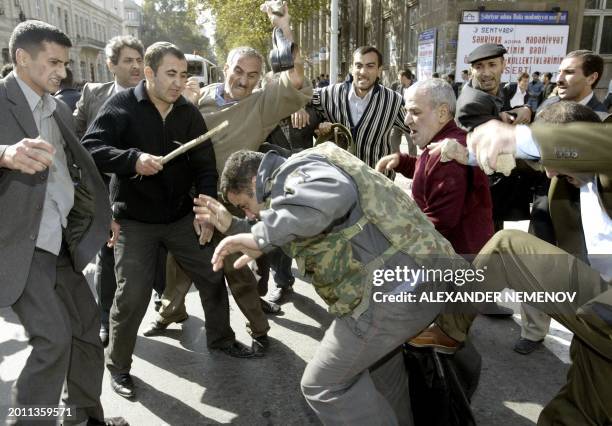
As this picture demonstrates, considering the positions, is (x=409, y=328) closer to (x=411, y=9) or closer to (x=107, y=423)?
(x=107, y=423)

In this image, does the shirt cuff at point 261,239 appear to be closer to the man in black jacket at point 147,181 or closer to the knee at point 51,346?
the knee at point 51,346

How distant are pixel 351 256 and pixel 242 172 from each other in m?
0.62

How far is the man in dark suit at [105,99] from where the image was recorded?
3.77 m

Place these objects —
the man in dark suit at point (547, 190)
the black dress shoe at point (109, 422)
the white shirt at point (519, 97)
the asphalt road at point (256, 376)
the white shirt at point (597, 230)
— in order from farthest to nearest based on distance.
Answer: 1. the white shirt at point (519, 97)
2. the man in dark suit at point (547, 190)
3. the asphalt road at point (256, 376)
4. the black dress shoe at point (109, 422)
5. the white shirt at point (597, 230)

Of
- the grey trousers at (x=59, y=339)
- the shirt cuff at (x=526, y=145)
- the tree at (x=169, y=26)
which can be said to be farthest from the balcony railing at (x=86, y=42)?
the shirt cuff at (x=526, y=145)

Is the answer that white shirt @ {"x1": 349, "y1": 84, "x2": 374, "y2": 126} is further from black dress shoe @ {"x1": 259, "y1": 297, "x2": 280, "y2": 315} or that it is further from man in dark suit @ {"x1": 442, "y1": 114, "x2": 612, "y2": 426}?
man in dark suit @ {"x1": 442, "y1": 114, "x2": 612, "y2": 426}

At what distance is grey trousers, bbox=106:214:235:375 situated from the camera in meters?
3.06

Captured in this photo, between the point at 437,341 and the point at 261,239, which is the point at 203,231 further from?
the point at 437,341

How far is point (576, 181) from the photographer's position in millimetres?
2482

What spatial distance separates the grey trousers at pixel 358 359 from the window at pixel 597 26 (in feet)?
59.1

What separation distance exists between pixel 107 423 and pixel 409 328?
70.1 inches

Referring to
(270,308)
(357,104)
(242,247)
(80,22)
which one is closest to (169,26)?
(80,22)

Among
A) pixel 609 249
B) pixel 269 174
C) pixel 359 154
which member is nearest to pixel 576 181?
pixel 609 249

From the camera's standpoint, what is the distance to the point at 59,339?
90.7 inches
